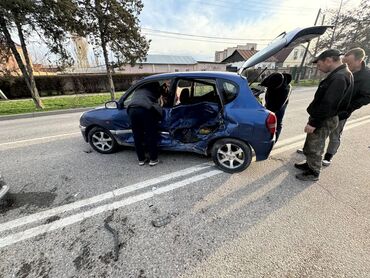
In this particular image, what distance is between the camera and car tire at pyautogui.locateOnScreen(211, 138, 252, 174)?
10.2 feet

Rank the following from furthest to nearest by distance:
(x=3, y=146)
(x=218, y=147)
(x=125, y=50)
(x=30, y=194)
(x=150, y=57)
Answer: (x=150, y=57) → (x=125, y=50) → (x=3, y=146) → (x=218, y=147) → (x=30, y=194)

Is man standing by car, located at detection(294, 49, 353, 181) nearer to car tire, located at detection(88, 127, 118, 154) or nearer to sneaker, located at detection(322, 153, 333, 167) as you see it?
sneaker, located at detection(322, 153, 333, 167)

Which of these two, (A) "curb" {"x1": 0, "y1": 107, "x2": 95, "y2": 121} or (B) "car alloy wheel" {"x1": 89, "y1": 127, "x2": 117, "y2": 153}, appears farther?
(A) "curb" {"x1": 0, "y1": 107, "x2": 95, "y2": 121}

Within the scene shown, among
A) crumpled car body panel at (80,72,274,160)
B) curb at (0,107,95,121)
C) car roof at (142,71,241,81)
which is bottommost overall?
curb at (0,107,95,121)

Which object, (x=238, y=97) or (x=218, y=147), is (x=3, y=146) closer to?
(x=218, y=147)

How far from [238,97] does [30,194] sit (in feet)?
11.2

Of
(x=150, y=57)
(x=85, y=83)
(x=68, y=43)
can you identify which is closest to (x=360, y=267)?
(x=68, y=43)

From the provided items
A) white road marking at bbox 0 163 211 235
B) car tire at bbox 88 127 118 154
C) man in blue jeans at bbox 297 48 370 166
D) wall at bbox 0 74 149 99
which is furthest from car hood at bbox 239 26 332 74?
wall at bbox 0 74 149 99

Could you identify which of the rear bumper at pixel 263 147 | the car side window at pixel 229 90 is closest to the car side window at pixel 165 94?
the car side window at pixel 229 90

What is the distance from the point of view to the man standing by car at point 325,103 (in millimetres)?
2428

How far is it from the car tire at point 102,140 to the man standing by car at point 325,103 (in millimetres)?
3433

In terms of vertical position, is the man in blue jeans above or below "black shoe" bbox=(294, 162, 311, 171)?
above

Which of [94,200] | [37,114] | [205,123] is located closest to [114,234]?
[94,200]

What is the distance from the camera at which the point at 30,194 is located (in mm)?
2818
